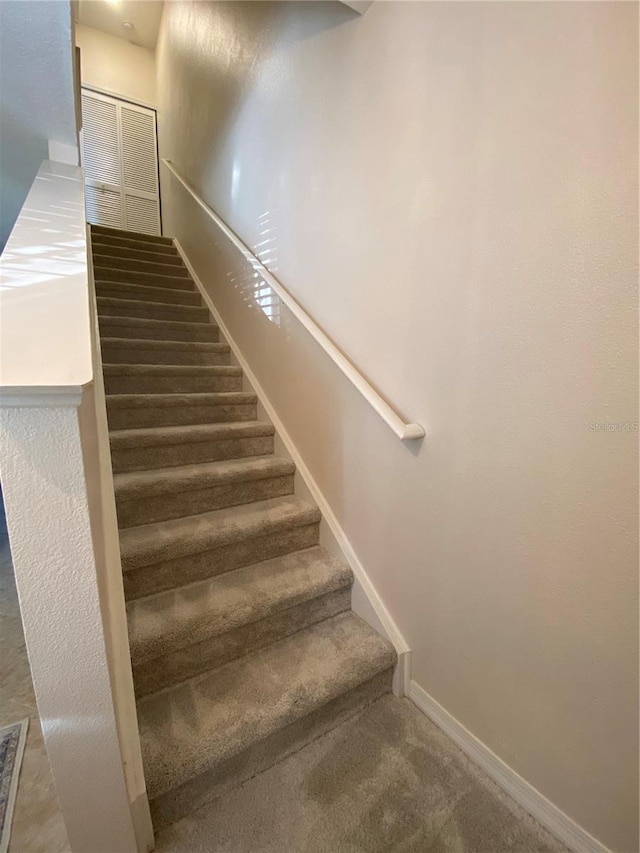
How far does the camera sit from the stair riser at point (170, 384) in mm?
2152

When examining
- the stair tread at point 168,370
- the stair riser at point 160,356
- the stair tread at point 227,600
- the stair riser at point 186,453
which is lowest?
the stair tread at point 227,600

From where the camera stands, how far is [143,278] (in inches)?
125

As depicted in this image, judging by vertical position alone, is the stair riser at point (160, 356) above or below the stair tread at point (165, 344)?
below

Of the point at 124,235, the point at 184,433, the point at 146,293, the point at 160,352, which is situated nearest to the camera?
the point at 184,433

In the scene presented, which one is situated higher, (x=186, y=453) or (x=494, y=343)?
(x=494, y=343)

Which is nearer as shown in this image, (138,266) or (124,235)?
(138,266)

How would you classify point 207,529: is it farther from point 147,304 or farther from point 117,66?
point 117,66

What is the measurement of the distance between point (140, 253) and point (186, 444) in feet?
8.23

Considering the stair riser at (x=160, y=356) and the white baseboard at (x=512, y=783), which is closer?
the white baseboard at (x=512, y=783)

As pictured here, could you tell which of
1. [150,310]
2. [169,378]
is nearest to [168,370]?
[169,378]

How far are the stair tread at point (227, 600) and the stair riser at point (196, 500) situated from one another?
1.03 feet

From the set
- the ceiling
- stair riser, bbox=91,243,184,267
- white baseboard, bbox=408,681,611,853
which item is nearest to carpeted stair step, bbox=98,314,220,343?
stair riser, bbox=91,243,184,267

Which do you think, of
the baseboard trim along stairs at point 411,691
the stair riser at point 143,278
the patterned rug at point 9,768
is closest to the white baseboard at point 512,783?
the baseboard trim along stairs at point 411,691

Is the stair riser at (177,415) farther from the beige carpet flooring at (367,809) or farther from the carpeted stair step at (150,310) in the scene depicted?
the beige carpet flooring at (367,809)
